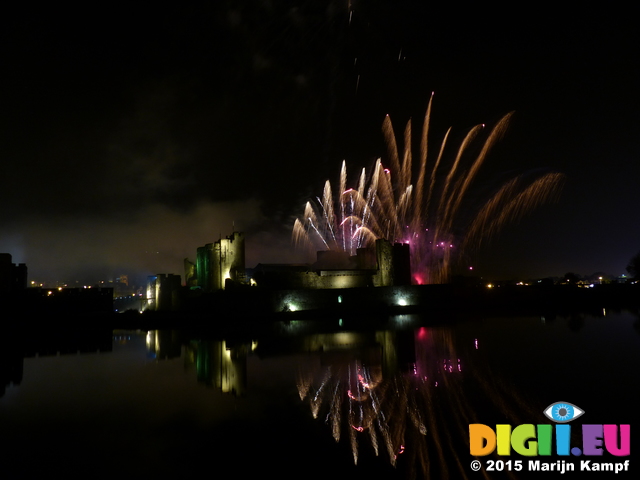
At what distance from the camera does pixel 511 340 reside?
48.4ft

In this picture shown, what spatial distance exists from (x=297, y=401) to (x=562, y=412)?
461 cm

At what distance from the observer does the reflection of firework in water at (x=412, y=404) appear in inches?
207

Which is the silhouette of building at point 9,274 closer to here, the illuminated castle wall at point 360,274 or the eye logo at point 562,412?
the illuminated castle wall at point 360,274

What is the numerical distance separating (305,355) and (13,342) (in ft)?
47.2

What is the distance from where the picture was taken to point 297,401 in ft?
25.3

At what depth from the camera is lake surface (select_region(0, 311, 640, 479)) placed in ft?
17.1

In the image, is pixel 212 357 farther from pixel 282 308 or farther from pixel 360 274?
pixel 360 274

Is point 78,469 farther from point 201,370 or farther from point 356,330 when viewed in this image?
point 356,330

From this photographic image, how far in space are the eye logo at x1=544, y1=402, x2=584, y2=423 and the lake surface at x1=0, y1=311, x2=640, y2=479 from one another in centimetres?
17

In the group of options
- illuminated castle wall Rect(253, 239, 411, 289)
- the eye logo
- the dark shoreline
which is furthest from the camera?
illuminated castle wall Rect(253, 239, 411, 289)

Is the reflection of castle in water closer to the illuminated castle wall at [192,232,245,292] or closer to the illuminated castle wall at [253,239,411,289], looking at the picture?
the illuminated castle wall at [253,239,411,289]

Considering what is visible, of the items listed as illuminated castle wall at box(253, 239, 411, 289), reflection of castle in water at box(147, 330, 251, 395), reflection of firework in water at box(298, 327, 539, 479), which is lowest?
reflection of castle in water at box(147, 330, 251, 395)

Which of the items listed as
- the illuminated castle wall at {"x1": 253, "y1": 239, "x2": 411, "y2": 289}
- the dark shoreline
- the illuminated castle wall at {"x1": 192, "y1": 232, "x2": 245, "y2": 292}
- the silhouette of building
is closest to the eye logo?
the dark shoreline

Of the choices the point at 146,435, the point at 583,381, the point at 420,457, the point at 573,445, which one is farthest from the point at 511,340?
the point at 146,435
